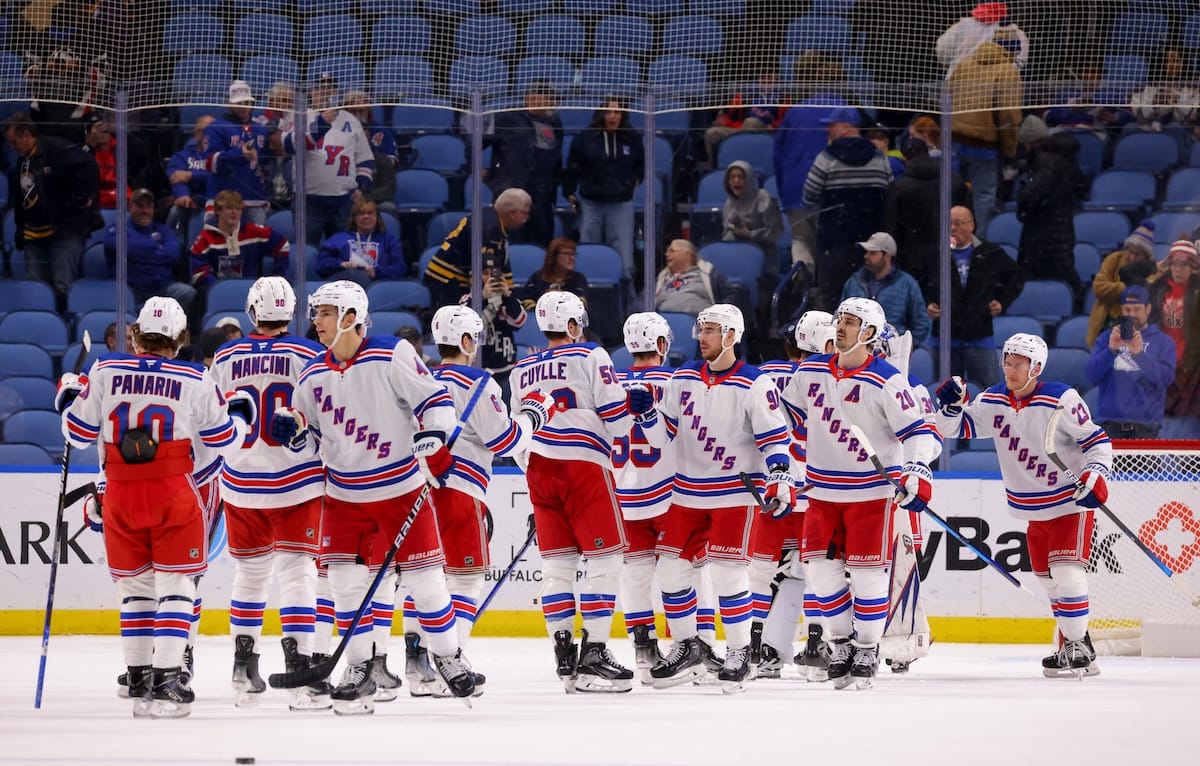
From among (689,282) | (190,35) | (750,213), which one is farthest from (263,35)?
(750,213)

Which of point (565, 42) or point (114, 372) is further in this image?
point (565, 42)

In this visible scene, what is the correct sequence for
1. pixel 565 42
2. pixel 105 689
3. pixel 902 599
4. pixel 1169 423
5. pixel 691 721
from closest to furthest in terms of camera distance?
pixel 691 721, pixel 105 689, pixel 902 599, pixel 1169 423, pixel 565 42

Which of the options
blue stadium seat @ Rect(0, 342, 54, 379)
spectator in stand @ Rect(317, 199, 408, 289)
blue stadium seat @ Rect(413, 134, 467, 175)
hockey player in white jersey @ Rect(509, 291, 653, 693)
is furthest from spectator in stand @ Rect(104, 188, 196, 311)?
hockey player in white jersey @ Rect(509, 291, 653, 693)

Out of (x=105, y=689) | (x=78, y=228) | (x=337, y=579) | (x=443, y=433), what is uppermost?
(x=78, y=228)

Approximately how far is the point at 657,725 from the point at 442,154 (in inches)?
194

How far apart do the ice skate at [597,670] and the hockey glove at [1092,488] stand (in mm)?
2132

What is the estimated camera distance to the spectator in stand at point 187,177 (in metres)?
9.95

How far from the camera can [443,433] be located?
5.82m

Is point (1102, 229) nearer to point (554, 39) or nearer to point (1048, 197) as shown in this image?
point (1048, 197)

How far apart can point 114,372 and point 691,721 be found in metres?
2.29

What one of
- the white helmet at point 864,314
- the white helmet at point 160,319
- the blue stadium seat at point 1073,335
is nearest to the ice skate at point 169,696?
the white helmet at point 160,319

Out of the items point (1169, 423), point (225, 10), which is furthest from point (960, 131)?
point (225, 10)

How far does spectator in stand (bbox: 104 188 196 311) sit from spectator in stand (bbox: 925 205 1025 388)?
4.26 meters

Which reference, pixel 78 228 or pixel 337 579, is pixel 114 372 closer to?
pixel 337 579
